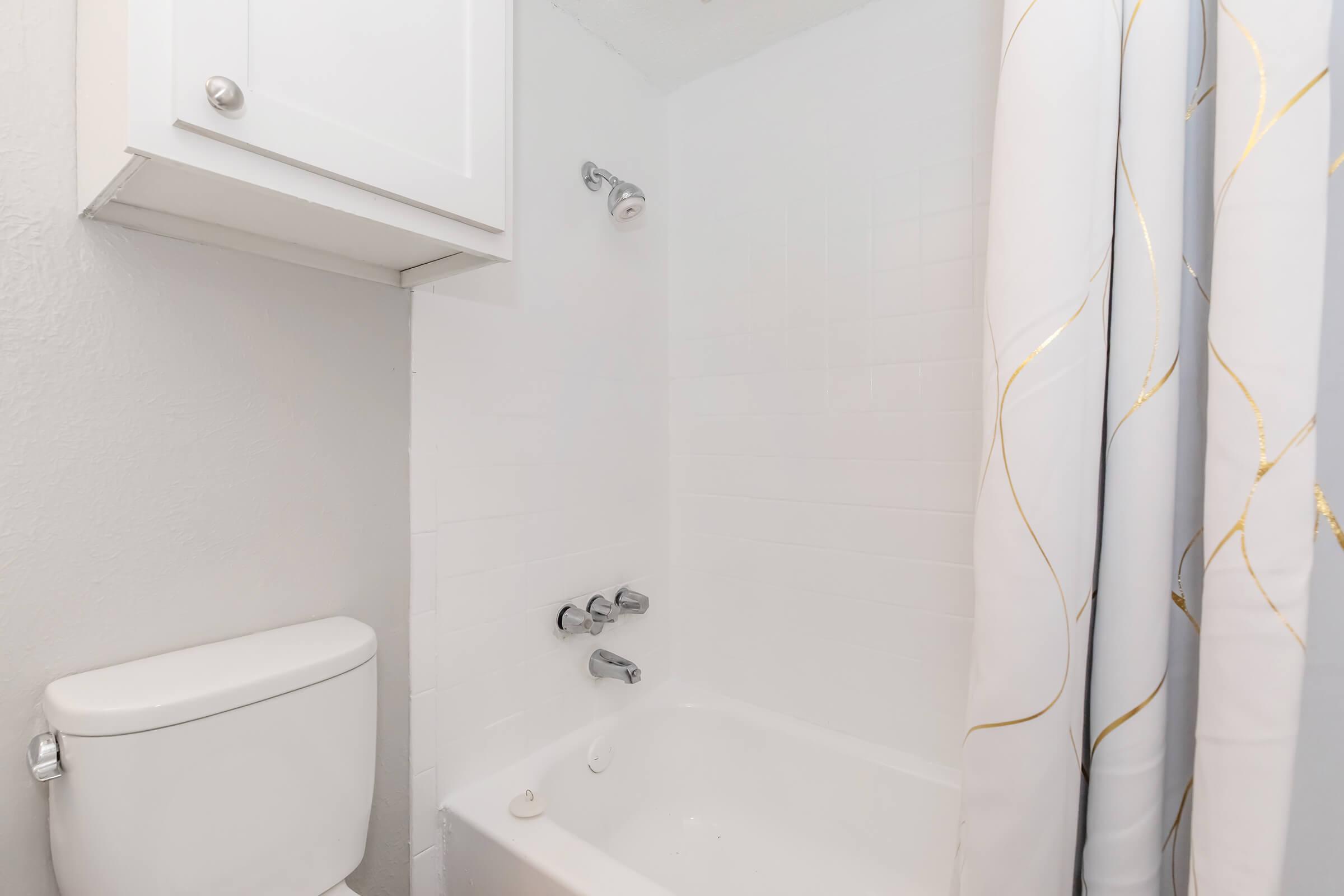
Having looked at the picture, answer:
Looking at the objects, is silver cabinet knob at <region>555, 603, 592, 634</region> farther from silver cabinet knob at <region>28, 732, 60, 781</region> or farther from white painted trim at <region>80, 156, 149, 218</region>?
white painted trim at <region>80, 156, 149, 218</region>

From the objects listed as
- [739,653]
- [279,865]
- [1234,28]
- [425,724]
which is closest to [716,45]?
[1234,28]

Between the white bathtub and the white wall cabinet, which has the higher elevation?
the white wall cabinet

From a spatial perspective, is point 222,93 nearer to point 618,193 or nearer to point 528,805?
point 618,193

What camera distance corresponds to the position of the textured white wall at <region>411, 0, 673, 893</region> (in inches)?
48.9

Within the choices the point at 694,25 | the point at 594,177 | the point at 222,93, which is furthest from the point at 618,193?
the point at 222,93

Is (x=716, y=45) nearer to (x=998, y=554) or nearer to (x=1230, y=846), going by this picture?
(x=998, y=554)

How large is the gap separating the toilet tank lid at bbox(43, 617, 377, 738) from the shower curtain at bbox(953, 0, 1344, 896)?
38.1 inches

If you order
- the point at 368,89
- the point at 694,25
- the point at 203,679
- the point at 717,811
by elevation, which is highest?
the point at 694,25

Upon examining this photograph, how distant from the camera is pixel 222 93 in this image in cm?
65

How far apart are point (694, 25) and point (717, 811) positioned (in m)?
2.02

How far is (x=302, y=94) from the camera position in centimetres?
74

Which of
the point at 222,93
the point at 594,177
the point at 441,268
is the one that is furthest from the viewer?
the point at 594,177

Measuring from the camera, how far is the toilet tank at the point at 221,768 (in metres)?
0.76

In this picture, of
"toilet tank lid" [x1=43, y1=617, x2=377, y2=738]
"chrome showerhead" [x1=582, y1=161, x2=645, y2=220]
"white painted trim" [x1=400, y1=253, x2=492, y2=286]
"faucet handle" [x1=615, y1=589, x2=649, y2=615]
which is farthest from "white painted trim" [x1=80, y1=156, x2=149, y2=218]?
"faucet handle" [x1=615, y1=589, x2=649, y2=615]
